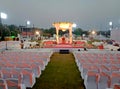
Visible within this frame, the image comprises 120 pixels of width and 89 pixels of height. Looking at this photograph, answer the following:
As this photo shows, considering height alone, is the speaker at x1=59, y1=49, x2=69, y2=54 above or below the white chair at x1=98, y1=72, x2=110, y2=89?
below

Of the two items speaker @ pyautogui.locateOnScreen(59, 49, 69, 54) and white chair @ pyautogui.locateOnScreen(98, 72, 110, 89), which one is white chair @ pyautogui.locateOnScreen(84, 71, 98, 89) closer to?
white chair @ pyautogui.locateOnScreen(98, 72, 110, 89)

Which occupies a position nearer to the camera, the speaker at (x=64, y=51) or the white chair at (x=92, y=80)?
the white chair at (x=92, y=80)

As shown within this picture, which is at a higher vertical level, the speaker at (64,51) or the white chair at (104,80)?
the white chair at (104,80)

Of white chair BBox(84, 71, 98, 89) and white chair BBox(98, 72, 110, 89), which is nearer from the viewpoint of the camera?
white chair BBox(98, 72, 110, 89)

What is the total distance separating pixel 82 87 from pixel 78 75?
9.27 feet

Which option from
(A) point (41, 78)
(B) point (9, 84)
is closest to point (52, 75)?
(A) point (41, 78)

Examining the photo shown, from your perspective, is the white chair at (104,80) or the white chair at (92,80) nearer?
the white chair at (104,80)

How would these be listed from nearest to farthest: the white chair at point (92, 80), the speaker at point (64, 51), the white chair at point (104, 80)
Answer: the white chair at point (104, 80), the white chair at point (92, 80), the speaker at point (64, 51)

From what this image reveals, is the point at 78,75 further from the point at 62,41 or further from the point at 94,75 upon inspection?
the point at 62,41

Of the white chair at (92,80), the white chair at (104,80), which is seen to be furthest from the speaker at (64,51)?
the white chair at (104,80)

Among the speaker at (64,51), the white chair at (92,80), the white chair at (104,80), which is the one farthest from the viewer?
the speaker at (64,51)

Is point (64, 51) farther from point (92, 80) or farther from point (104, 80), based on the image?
point (104, 80)

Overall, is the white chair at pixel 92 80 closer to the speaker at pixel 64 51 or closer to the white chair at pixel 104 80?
the white chair at pixel 104 80

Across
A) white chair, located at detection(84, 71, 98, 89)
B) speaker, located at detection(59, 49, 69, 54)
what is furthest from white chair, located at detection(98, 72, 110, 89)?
speaker, located at detection(59, 49, 69, 54)
